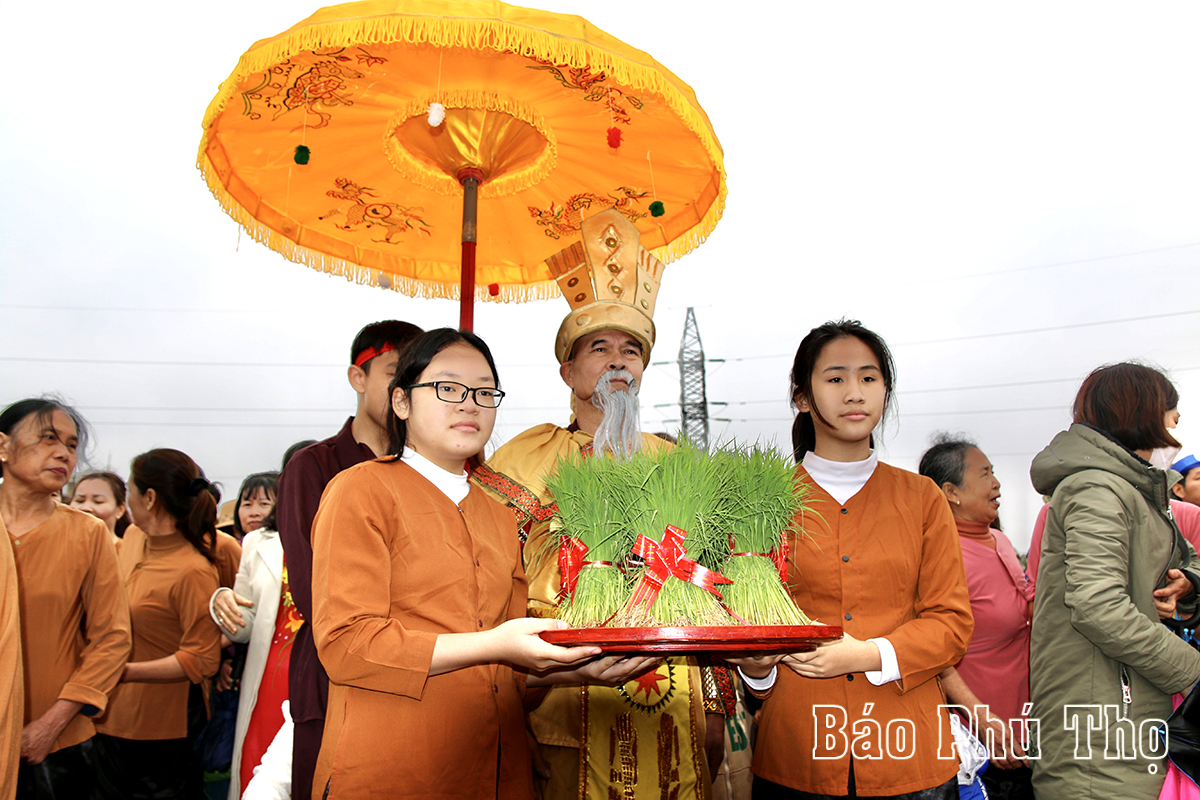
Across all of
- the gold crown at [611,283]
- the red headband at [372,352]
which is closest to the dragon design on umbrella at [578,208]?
the gold crown at [611,283]

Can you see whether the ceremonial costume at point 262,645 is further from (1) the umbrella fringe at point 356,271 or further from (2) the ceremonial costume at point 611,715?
(1) the umbrella fringe at point 356,271

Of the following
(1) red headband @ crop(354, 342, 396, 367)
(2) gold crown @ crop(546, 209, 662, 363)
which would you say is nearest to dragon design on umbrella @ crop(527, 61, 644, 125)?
(2) gold crown @ crop(546, 209, 662, 363)

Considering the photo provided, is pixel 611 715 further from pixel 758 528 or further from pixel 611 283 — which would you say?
pixel 611 283

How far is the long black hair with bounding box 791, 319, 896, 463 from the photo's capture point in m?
2.32

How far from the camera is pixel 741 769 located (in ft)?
10.2

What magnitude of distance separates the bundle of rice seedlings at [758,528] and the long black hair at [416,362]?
0.66 metres

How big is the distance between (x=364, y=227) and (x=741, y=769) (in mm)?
2742

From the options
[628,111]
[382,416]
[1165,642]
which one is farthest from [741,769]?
[628,111]

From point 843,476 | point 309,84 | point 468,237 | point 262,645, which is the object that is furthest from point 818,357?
point 262,645

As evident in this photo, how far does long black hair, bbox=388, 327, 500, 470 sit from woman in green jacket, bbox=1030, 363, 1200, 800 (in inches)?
75.8

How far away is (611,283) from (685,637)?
68.7 inches

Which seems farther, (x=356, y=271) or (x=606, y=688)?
(x=356, y=271)

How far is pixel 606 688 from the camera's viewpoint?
249 cm

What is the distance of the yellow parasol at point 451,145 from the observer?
2.32m
